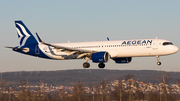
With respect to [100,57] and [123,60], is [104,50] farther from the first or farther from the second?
[123,60]

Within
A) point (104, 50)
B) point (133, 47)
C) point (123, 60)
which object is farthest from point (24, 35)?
point (133, 47)

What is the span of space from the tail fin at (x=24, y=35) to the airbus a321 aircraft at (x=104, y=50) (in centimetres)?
145

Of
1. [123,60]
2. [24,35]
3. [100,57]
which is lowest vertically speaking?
[100,57]

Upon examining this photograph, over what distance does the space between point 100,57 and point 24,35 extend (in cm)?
2101

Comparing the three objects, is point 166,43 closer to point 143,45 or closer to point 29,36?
point 143,45

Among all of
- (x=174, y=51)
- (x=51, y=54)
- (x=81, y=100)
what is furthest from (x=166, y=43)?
(x=81, y=100)

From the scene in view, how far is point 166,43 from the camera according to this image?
47656 mm

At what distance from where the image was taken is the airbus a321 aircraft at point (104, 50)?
47625mm

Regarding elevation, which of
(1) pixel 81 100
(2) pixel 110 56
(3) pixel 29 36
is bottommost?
(1) pixel 81 100

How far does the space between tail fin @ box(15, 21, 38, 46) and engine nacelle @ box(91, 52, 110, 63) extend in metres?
15.9

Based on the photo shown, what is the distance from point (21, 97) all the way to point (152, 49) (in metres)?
86.4

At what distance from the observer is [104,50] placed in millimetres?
50719

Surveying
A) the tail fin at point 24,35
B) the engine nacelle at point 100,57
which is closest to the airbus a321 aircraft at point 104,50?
the engine nacelle at point 100,57

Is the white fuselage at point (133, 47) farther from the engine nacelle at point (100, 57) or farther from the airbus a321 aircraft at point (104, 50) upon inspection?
the engine nacelle at point (100, 57)
